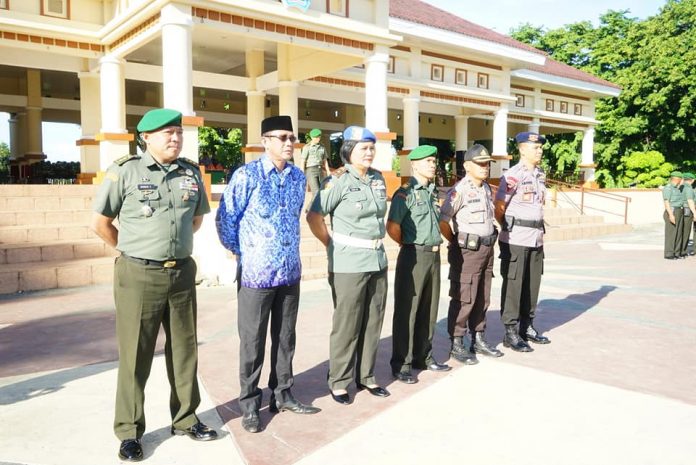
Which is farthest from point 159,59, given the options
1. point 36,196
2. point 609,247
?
point 609,247

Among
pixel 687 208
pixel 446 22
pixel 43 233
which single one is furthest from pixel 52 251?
pixel 446 22

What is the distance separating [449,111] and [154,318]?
18542 mm

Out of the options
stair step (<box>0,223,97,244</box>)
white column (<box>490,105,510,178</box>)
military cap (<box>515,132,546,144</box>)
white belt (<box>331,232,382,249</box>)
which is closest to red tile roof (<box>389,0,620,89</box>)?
white column (<box>490,105,510,178</box>)

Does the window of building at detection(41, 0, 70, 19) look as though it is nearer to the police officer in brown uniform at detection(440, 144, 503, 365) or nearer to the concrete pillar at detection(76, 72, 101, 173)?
the concrete pillar at detection(76, 72, 101, 173)

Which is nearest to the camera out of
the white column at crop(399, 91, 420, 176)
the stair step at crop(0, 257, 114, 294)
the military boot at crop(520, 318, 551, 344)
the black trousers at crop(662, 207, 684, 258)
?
the military boot at crop(520, 318, 551, 344)

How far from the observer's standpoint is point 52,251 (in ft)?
26.0

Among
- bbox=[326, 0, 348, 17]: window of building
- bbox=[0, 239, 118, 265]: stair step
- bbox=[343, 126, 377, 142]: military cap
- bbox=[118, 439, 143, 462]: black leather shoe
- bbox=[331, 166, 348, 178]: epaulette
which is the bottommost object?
bbox=[118, 439, 143, 462]: black leather shoe

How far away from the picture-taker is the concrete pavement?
295 cm

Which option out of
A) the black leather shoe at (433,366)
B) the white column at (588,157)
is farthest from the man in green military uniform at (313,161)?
the white column at (588,157)

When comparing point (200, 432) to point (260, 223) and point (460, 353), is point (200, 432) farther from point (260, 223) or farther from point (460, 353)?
point (460, 353)

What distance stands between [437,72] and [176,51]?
377 inches

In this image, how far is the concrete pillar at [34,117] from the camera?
54.3ft

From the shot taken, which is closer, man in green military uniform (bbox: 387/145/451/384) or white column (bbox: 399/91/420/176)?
man in green military uniform (bbox: 387/145/451/384)

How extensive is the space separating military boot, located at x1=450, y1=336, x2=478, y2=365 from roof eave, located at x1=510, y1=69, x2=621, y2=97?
16.0 metres
